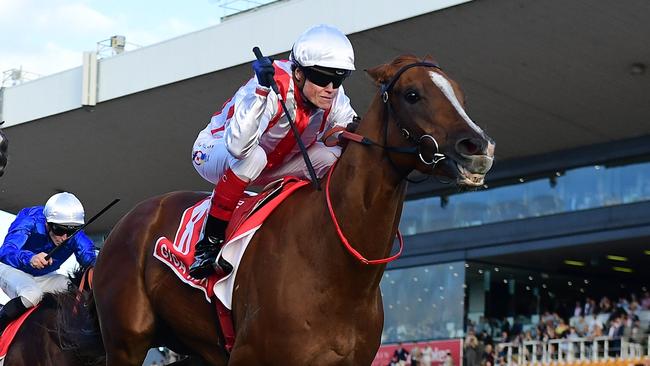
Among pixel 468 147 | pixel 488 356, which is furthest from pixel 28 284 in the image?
pixel 488 356

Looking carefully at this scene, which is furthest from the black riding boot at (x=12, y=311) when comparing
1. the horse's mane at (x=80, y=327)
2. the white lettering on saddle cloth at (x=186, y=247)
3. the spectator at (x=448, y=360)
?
the spectator at (x=448, y=360)

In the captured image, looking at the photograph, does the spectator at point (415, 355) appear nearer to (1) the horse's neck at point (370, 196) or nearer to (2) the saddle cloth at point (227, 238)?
(2) the saddle cloth at point (227, 238)

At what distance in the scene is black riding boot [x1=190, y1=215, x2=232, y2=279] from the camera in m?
5.16

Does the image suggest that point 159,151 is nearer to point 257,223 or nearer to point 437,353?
point 437,353

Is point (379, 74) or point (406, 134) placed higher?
point (379, 74)

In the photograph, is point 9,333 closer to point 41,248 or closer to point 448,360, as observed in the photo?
point 41,248

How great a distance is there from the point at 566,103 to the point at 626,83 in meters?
1.14

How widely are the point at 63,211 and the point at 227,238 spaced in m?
2.92

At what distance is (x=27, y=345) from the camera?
7.25m

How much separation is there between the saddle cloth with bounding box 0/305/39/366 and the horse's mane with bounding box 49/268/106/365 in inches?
26.3

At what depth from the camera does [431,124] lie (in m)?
4.48

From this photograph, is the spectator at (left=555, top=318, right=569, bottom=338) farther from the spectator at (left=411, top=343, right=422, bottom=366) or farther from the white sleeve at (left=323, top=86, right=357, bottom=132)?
the white sleeve at (left=323, top=86, right=357, bottom=132)

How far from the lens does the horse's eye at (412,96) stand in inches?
180

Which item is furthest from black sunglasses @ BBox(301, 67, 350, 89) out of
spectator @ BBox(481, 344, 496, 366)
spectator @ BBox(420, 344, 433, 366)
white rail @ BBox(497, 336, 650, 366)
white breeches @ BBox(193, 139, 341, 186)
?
spectator @ BBox(420, 344, 433, 366)
